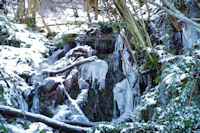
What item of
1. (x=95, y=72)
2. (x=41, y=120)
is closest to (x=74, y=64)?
(x=95, y=72)

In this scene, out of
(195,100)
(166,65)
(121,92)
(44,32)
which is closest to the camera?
(195,100)

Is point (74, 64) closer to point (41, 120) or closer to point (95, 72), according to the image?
point (95, 72)

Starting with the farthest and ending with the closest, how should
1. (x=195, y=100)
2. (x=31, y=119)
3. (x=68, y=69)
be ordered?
(x=68, y=69), (x=31, y=119), (x=195, y=100)

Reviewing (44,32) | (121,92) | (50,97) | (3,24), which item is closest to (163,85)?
(121,92)

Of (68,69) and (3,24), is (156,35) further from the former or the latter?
(3,24)

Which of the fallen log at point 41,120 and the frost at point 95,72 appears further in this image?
the frost at point 95,72

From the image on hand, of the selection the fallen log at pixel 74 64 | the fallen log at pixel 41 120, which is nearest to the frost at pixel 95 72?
the fallen log at pixel 74 64

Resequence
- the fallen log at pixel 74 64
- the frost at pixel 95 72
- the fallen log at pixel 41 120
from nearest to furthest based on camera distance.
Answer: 1. the fallen log at pixel 41 120
2. the frost at pixel 95 72
3. the fallen log at pixel 74 64

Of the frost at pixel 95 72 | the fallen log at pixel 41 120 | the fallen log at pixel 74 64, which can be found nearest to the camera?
the fallen log at pixel 41 120

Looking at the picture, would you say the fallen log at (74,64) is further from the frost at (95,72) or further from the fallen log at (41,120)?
the fallen log at (41,120)

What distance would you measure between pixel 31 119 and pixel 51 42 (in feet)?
15.0

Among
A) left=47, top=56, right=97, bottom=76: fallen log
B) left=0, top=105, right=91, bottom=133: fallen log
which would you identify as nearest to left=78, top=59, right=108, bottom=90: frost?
left=47, top=56, right=97, bottom=76: fallen log

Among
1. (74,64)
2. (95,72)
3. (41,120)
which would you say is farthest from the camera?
(74,64)

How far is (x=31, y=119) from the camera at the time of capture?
103 inches
